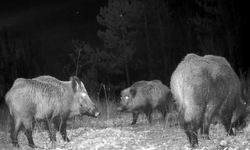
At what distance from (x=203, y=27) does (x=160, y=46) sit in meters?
5.27

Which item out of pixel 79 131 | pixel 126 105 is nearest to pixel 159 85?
pixel 126 105

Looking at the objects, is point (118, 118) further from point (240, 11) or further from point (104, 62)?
point (104, 62)

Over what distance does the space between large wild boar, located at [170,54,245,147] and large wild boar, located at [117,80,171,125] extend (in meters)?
5.28

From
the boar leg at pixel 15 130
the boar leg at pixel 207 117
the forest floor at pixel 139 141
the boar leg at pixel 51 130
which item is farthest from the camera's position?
the boar leg at pixel 51 130

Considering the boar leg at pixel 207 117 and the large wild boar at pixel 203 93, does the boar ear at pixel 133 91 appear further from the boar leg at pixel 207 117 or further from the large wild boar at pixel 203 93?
Answer: the boar leg at pixel 207 117

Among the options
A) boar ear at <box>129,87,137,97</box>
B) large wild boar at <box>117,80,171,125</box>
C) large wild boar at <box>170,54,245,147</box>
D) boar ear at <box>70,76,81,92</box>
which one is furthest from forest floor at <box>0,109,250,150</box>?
boar ear at <box>129,87,137,97</box>

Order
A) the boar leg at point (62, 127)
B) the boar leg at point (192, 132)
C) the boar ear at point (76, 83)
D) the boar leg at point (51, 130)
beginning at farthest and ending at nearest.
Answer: the boar ear at point (76, 83)
the boar leg at point (62, 127)
the boar leg at point (51, 130)
the boar leg at point (192, 132)

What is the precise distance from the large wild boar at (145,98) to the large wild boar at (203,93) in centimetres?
528

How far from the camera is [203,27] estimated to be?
2488 cm

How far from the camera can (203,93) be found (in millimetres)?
6418

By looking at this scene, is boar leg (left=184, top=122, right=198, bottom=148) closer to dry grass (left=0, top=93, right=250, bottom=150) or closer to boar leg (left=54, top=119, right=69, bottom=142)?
dry grass (left=0, top=93, right=250, bottom=150)

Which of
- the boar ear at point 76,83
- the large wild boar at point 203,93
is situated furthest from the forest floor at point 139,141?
the boar ear at point 76,83

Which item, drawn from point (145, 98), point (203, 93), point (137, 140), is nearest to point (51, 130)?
point (137, 140)

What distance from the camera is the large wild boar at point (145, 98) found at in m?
12.6
